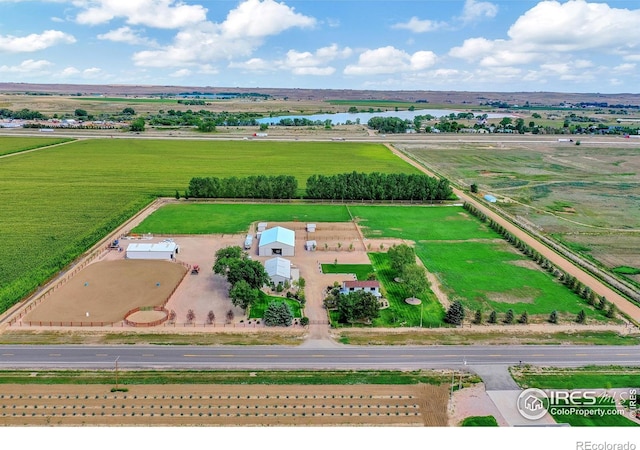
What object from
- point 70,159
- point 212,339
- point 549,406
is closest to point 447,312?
point 549,406

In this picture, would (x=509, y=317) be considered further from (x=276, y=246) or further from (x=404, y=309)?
(x=276, y=246)

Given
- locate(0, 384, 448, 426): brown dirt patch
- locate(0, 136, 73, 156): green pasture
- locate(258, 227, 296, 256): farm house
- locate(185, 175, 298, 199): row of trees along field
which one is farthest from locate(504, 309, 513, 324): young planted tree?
locate(0, 136, 73, 156): green pasture

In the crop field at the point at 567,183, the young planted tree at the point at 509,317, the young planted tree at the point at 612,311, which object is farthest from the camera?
the crop field at the point at 567,183

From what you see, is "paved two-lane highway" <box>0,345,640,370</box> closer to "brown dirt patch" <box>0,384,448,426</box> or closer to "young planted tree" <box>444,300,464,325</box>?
"brown dirt patch" <box>0,384,448,426</box>

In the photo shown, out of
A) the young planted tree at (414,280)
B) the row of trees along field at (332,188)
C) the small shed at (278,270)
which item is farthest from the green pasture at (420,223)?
the small shed at (278,270)

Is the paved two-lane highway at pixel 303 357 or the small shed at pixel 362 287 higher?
the small shed at pixel 362 287

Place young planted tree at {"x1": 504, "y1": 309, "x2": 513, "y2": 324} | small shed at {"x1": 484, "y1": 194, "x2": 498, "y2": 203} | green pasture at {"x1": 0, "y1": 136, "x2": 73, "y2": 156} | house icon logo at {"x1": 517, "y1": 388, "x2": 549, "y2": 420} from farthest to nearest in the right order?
green pasture at {"x1": 0, "y1": 136, "x2": 73, "y2": 156}
small shed at {"x1": 484, "y1": 194, "x2": 498, "y2": 203}
young planted tree at {"x1": 504, "y1": 309, "x2": 513, "y2": 324}
house icon logo at {"x1": 517, "y1": 388, "x2": 549, "y2": 420}

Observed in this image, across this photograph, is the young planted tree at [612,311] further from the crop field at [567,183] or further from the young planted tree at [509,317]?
the crop field at [567,183]
